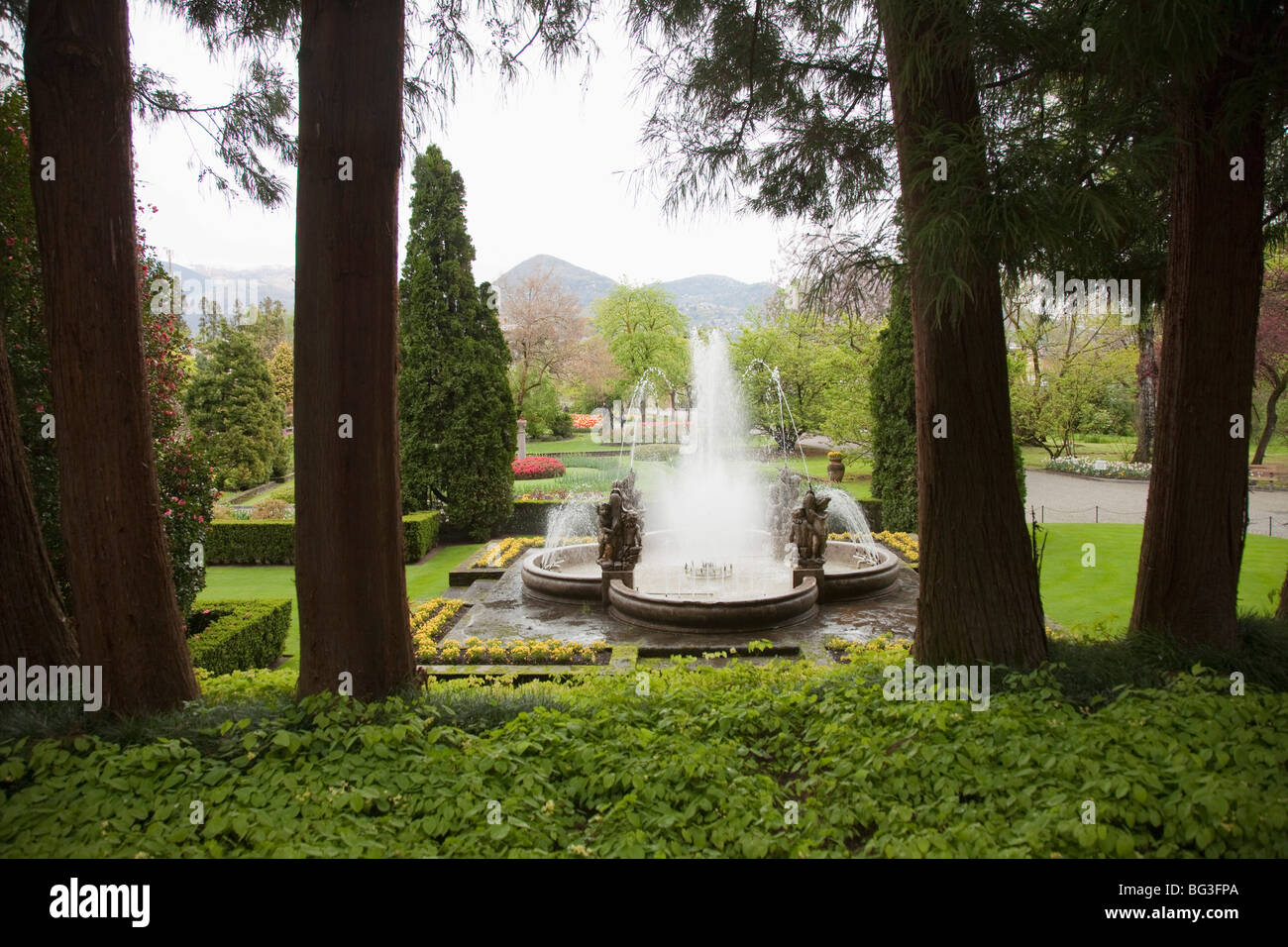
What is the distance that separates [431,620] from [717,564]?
390cm

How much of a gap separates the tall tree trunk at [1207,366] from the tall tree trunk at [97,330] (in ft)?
18.0

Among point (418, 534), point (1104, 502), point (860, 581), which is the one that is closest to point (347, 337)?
point (860, 581)

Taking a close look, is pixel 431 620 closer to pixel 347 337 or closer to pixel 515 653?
pixel 515 653

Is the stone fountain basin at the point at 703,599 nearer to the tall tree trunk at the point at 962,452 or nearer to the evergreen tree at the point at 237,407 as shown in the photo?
the tall tree trunk at the point at 962,452

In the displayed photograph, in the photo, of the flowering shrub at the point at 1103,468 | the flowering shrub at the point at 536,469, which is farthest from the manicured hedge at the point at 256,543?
the flowering shrub at the point at 1103,468

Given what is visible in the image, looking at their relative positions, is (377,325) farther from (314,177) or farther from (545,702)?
(545,702)

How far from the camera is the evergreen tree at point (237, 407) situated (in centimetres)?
2169

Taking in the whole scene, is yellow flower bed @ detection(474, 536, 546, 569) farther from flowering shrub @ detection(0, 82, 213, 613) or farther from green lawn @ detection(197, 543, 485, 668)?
flowering shrub @ detection(0, 82, 213, 613)

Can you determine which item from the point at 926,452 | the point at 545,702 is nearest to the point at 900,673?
the point at 926,452

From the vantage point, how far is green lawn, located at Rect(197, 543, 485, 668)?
11.2 meters

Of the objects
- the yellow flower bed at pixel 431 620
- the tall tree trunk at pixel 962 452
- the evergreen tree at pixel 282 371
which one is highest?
the evergreen tree at pixel 282 371

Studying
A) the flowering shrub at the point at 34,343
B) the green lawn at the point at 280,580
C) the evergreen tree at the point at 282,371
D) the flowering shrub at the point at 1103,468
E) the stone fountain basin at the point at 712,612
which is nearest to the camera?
the flowering shrub at the point at 34,343

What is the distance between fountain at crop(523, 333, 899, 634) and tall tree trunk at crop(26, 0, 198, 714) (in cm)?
509

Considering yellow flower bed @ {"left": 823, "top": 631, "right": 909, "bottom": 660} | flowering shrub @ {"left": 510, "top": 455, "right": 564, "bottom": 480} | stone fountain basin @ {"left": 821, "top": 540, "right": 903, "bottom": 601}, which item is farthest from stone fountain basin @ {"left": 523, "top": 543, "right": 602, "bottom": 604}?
flowering shrub @ {"left": 510, "top": 455, "right": 564, "bottom": 480}
